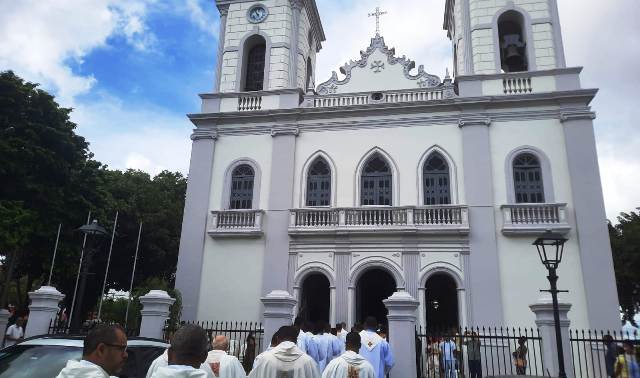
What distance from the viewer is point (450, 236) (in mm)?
15500

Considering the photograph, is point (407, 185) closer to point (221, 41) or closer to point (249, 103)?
point (249, 103)

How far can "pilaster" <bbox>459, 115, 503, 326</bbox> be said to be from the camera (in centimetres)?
1465

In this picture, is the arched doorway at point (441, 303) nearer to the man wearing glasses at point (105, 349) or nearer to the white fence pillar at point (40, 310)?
the white fence pillar at point (40, 310)

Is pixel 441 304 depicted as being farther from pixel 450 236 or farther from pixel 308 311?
pixel 308 311

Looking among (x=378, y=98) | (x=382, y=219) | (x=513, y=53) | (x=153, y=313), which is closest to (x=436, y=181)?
(x=382, y=219)

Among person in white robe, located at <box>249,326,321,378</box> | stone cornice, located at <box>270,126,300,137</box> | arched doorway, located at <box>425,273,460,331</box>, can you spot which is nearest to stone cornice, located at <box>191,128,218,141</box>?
stone cornice, located at <box>270,126,300,137</box>

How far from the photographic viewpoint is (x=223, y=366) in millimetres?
5117

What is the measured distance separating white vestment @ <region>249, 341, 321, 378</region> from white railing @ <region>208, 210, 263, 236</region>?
11225 millimetres

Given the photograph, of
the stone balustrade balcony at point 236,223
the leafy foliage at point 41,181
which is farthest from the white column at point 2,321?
the stone balustrade balcony at point 236,223

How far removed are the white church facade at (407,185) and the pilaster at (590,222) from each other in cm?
4

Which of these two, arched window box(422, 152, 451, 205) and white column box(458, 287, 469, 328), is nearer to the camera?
white column box(458, 287, 469, 328)

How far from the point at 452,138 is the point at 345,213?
4.50 metres

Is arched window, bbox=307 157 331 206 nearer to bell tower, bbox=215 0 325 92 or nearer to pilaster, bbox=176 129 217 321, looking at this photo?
bell tower, bbox=215 0 325 92

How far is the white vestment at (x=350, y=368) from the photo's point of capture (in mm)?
5805
